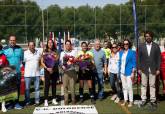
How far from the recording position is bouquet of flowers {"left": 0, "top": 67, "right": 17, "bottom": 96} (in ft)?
42.2

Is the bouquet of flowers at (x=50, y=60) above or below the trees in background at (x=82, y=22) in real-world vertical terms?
below

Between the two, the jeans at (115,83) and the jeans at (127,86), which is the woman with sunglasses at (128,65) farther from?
the jeans at (115,83)

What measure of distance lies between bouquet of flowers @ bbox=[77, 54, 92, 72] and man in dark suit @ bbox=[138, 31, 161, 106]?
154 cm

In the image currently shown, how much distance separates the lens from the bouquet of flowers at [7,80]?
506 inches

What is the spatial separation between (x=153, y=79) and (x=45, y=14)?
51.2ft

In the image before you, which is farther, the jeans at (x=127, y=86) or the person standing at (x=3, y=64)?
the jeans at (x=127, y=86)

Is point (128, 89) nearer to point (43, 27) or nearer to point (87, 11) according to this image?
point (43, 27)

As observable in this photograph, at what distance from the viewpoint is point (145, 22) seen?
2680cm

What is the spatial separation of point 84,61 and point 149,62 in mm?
1967

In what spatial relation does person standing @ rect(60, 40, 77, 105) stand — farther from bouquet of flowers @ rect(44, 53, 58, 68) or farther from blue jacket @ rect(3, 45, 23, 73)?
blue jacket @ rect(3, 45, 23, 73)

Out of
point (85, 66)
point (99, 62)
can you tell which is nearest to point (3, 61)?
point (85, 66)

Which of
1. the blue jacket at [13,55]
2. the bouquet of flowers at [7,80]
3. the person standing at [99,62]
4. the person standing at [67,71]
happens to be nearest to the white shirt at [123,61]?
the person standing at [99,62]

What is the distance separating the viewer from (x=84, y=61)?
13609 mm

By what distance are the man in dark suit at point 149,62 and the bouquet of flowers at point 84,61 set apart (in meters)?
1.54
